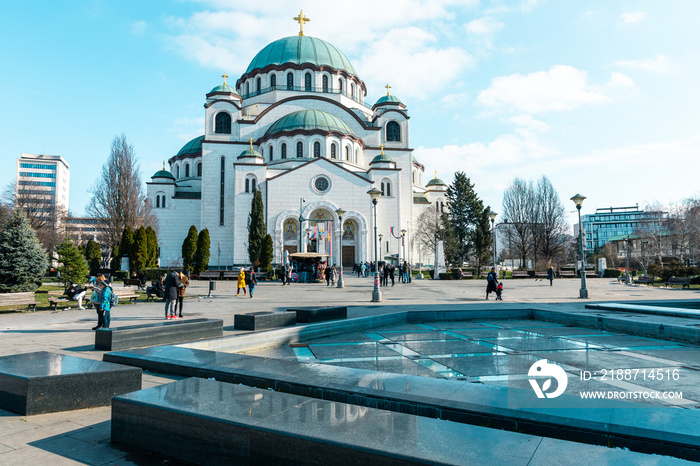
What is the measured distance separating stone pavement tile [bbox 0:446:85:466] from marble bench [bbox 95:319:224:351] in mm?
3947

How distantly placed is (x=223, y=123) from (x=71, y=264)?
31.3m

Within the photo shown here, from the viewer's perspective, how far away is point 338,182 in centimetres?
4453

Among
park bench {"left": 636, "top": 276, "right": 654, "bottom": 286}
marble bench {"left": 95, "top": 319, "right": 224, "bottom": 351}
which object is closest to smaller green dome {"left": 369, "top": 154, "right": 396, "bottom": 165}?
park bench {"left": 636, "top": 276, "right": 654, "bottom": 286}

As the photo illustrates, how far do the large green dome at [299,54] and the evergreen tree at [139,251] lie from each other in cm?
2828

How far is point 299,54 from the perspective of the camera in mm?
51750

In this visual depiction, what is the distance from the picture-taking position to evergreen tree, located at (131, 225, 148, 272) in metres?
33.2

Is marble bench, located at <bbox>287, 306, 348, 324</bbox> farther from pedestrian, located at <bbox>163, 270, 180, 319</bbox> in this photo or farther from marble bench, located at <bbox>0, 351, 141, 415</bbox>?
marble bench, located at <bbox>0, 351, 141, 415</bbox>

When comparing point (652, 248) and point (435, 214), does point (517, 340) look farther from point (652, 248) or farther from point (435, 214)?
point (652, 248)

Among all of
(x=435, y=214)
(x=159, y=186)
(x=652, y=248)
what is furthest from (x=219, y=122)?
(x=652, y=248)

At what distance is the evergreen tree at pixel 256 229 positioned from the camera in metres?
40.2

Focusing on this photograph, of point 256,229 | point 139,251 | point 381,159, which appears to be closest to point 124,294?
point 139,251

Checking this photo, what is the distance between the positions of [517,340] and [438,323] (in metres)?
2.82

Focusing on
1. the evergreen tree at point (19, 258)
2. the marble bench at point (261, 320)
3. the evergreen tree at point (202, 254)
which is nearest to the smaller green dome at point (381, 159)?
the evergreen tree at point (202, 254)

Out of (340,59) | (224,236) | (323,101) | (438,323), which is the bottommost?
(438,323)
